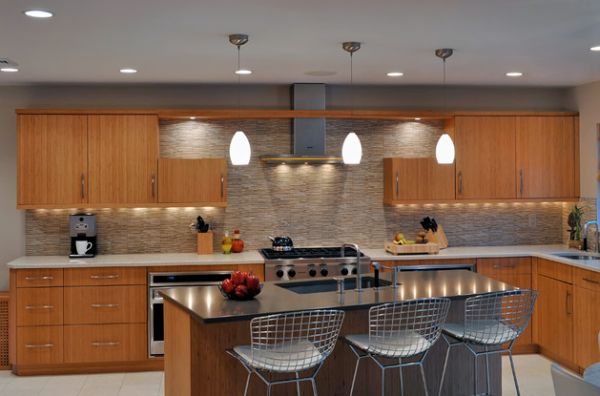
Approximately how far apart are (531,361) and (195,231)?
348 cm

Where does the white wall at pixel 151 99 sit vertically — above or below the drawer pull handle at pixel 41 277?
above

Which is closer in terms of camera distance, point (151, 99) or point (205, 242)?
point (205, 242)

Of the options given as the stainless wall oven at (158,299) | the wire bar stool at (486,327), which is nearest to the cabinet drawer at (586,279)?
the wire bar stool at (486,327)

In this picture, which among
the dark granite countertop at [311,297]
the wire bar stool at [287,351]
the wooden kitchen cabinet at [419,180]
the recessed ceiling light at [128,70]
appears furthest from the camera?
the wooden kitchen cabinet at [419,180]

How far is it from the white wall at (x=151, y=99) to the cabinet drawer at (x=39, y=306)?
717 millimetres

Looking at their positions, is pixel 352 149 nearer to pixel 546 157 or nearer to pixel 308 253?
pixel 308 253

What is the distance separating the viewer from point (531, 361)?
21.7ft

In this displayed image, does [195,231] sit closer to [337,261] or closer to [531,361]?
[337,261]

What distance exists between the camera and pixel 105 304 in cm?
633

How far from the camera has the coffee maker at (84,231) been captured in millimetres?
6676

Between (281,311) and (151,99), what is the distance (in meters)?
3.57

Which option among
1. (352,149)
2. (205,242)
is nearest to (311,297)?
(352,149)

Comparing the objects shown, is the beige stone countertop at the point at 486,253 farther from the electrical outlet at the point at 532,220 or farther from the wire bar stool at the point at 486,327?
the wire bar stool at the point at 486,327

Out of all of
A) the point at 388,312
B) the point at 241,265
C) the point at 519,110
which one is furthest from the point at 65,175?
the point at 519,110
